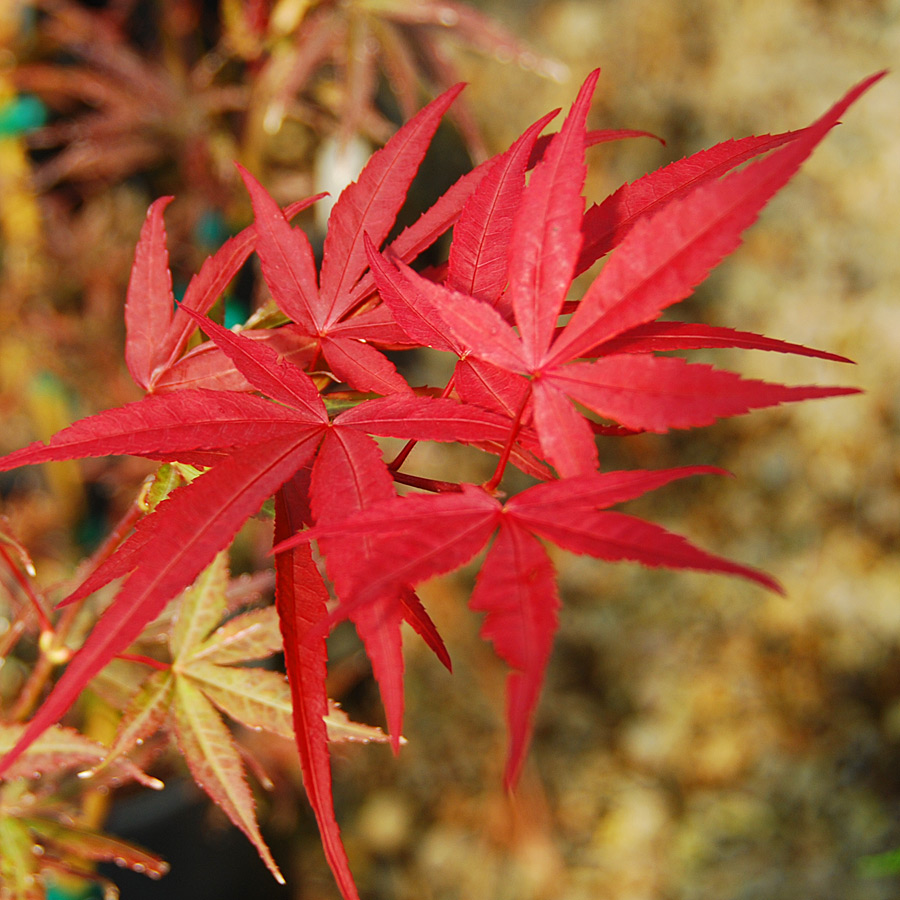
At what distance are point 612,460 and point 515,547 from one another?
4.02ft

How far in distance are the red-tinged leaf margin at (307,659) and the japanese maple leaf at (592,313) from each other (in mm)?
75

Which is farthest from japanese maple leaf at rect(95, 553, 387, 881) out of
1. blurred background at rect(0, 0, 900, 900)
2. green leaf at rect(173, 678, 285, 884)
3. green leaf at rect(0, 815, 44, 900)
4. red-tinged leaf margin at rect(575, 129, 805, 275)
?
blurred background at rect(0, 0, 900, 900)

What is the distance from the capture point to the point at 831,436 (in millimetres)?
1332

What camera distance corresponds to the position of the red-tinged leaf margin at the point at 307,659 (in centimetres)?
23

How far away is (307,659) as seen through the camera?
0.79 ft

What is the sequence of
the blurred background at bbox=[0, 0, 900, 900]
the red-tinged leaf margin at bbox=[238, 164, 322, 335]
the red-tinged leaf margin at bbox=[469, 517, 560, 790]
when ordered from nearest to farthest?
the red-tinged leaf margin at bbox=[469, 517, 560, 790] → the red-tinged leaf margin at bbox=[238, 164, 322, 335] → the blurred background at bbox=[0, 0, 900, 900]

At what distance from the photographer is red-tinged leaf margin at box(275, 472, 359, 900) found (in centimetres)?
23

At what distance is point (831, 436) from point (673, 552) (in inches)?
50.8

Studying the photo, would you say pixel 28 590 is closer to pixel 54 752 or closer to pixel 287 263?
pixel 54 752

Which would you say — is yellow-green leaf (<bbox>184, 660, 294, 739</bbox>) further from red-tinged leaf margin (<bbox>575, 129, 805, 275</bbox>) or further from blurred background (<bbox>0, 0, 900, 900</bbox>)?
blurred background (<bbox>0, 0, 900, 900</bbox>)

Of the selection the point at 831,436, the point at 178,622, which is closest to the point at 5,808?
the point at 178,622

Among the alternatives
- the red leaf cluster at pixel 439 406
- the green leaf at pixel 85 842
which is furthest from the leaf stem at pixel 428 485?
the green leaf at pixel 85 842

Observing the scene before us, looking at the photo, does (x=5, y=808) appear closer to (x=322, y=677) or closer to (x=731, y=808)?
(x=322, y=677)

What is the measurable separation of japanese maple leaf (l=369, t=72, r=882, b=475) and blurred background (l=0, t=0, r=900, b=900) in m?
0.68
